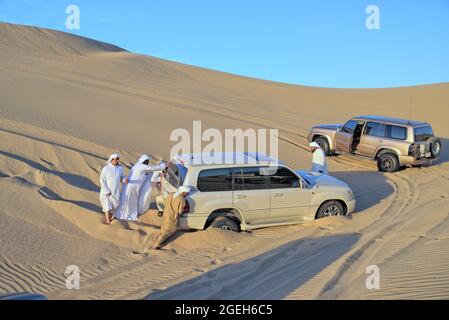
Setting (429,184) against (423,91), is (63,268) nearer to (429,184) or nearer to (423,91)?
(429,184)

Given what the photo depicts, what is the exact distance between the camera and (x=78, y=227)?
9156 mm

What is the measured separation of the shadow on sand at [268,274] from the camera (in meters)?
6.29

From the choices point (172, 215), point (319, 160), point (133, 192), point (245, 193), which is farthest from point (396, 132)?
point (172, 215)

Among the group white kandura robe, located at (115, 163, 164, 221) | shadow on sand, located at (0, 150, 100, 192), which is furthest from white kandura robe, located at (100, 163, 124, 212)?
shadow on sand, located at (0, 150, 100, 192)

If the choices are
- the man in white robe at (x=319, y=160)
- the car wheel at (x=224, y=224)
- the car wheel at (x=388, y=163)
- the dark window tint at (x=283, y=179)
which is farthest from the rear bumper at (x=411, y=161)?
the car wheel at (x=224, y=224)

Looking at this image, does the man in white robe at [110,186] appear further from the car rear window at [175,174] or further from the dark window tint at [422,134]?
the dark window tint at [422,134]

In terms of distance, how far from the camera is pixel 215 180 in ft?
28.7

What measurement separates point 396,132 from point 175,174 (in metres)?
9.35

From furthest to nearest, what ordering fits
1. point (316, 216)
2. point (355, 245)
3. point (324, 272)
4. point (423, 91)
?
point (423, 91) → point (316, 216) → point (355, 245) → point (324, 272)

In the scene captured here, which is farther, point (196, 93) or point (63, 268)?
point (196, 93)

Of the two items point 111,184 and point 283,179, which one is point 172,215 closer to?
point 111,184

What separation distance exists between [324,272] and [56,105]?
1403 cm

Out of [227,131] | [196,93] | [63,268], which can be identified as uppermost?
[196,93]

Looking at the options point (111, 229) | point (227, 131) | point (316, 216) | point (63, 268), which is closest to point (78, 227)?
point (111, 229)
